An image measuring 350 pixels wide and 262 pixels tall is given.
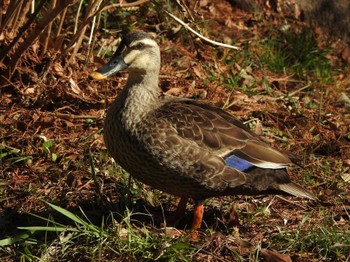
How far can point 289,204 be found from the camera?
17.5 feet

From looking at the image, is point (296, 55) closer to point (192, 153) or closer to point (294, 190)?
point (294, 190)

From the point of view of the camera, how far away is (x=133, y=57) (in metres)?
4.80

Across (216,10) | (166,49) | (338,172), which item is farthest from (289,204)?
(216,10)

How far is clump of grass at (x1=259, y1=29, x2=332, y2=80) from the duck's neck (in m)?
2.56

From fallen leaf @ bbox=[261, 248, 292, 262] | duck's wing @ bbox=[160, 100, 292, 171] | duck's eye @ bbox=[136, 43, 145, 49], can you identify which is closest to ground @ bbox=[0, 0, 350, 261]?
fallen leaf @ bbox=[261, 248, 292, 262]

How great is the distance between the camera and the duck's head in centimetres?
478

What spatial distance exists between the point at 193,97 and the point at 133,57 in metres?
1.73

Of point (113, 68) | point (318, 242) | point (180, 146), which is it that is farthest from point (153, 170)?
point (318, 242)

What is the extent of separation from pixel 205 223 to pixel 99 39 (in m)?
2.78

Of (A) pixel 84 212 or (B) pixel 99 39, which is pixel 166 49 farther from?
(A) pixel 84 212

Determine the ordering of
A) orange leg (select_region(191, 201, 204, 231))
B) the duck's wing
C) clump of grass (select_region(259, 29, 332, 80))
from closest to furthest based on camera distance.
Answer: the duck's wing, orange leg (select_region(191, 201, 204, 231)), clump of grass (select_region(259, 29, 332, 80))

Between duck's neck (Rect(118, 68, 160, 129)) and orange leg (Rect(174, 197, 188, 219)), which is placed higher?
duck's neck (Rect(118, 68, 160, 129))

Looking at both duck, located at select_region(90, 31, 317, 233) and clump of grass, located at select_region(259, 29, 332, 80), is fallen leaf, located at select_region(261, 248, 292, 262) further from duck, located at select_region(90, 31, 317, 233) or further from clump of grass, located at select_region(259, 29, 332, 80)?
clump of grass, located at select_region(259, 29, 332, 80)

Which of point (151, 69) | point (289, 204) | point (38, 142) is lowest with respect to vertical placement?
point (289, 204)
